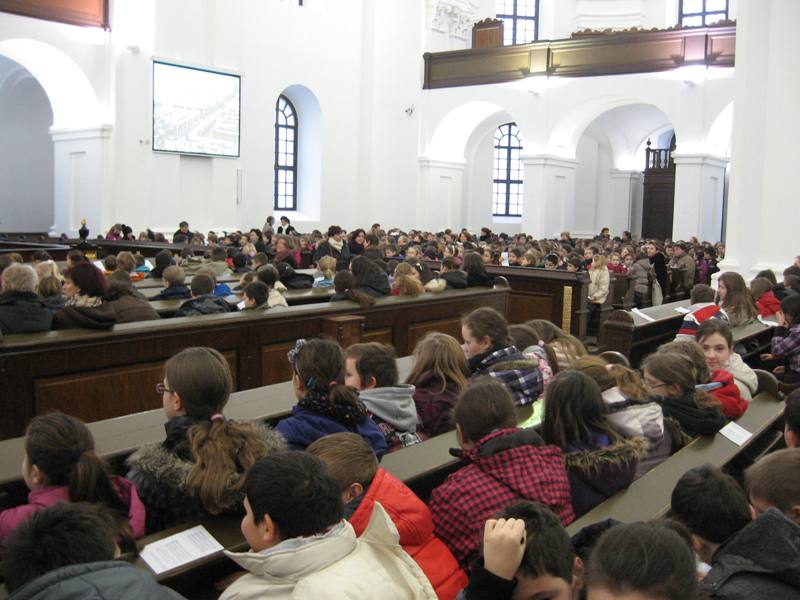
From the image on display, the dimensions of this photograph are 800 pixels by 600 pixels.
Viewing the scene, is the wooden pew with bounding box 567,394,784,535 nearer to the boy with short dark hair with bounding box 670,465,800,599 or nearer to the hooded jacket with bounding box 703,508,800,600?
the boy with short dark hair with bounding box 670,465,800,599

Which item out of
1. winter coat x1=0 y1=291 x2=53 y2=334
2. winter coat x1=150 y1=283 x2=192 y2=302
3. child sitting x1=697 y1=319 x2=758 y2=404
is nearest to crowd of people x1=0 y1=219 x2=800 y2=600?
child sitting x1=697 y1=319 x2=758 y2=404

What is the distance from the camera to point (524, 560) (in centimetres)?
206

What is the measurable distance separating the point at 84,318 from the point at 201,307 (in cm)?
116

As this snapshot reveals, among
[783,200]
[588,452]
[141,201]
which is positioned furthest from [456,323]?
[141,201]

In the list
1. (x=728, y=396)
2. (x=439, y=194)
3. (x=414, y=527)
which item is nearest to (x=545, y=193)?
(x=439, y=194)

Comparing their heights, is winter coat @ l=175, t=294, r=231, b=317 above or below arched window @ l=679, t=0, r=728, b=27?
below

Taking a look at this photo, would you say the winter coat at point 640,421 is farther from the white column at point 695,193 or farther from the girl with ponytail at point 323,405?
the white column at point 695,193

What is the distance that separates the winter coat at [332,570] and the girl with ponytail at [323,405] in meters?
1.07

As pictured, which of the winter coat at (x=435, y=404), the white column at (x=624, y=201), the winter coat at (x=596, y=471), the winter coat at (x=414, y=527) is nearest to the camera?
the winter coat at (x=414, y=527)

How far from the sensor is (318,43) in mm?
21156

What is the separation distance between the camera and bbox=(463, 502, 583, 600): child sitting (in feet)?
6.57

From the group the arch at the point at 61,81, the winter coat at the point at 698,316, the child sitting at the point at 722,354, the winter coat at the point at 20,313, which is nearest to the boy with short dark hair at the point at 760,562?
the child sitting at the point at 722,354

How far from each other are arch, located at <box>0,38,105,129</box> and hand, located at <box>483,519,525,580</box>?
1663 cm

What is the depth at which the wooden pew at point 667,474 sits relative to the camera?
2.85m
